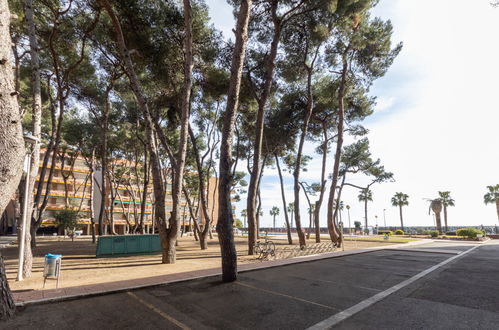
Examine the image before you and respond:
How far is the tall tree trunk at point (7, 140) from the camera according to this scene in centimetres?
→ 405

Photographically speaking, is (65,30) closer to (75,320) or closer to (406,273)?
(75,320)

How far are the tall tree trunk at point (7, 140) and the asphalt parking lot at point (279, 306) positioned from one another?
0.62 meters

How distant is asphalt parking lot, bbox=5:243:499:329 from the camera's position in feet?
→ 13.7

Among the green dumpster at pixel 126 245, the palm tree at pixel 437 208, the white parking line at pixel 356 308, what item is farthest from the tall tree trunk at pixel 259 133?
the palm tree at pixel 437 208

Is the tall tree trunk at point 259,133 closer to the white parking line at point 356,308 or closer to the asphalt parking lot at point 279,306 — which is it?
the asphalt parking lot at point 279,306

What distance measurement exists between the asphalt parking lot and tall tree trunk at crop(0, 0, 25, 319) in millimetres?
624

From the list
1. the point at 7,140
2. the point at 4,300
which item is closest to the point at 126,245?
the point at 4,300

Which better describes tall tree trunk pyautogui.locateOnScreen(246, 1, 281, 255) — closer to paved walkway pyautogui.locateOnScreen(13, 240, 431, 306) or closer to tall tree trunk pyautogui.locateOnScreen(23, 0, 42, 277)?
paved walkway pyautogui.locateOnScreen(13, 240, 431, 306)

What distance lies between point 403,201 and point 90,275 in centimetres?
5811

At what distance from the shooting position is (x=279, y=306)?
5031 mm

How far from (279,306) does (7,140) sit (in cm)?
547

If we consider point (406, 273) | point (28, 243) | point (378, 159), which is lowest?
point (406, 273)

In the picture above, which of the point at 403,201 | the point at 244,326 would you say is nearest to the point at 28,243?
the point at 244,326

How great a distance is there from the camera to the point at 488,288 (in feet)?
21.8
